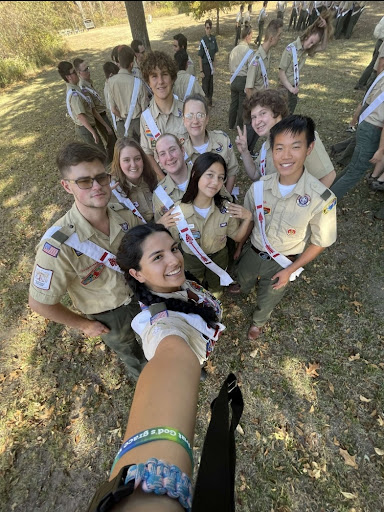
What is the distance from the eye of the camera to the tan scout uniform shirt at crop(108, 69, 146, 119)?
512 cm

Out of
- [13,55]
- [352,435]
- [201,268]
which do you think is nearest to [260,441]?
[352,435]

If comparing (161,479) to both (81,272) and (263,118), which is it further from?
(263,118)

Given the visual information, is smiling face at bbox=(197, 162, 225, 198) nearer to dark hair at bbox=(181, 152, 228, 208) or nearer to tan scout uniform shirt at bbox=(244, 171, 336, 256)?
dark hair at bbox=(181, 152, 228, 208)

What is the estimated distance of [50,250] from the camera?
1.98m

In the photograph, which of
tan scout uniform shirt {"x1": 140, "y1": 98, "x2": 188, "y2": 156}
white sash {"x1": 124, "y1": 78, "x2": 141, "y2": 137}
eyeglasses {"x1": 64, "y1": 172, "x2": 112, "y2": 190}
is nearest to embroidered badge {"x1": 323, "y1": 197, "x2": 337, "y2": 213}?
eyeglasses {"x1": 64, "y1": 172, "x2": 112, "y2": 190}

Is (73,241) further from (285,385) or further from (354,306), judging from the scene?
(354,306)

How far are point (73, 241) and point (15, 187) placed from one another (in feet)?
20.4

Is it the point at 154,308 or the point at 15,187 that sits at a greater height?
the point at 154,308

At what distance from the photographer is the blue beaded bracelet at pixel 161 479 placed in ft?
2.53

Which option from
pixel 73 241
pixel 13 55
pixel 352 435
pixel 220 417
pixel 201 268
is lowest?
pixel 352 435

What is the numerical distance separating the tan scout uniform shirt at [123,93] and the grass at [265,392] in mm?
3299

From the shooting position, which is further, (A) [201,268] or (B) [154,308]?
(A) [201,268]

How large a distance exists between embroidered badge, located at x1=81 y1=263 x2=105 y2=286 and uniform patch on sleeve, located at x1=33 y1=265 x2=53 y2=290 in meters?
0.28

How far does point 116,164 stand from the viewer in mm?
3240
